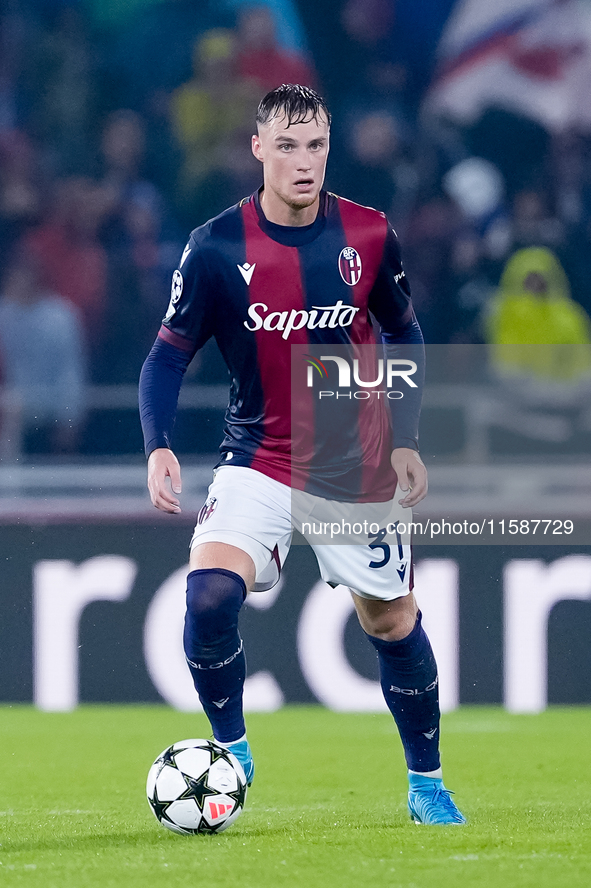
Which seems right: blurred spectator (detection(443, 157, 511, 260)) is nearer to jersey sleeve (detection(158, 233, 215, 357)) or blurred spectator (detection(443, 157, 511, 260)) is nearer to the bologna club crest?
the bologna club crest

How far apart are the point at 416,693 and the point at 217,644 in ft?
1.88

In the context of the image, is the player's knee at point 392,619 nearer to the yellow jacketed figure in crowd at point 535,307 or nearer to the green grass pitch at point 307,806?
the green grass pitch at point 307,806

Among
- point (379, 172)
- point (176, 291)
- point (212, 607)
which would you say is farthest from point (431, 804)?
point (379, 172)

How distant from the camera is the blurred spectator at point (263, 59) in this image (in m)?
8.16

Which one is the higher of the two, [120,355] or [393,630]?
[120,355]

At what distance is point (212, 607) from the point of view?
312 cm

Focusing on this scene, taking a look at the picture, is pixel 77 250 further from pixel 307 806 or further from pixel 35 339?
pixel 307 806

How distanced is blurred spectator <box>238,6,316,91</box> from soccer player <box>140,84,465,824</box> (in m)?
4.90

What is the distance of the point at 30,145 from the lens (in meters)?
8.01

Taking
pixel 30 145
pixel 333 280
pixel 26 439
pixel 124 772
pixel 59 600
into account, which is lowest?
pixel 124 772

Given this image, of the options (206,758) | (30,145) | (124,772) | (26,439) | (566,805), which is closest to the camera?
(206,758)

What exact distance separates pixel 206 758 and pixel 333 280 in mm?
1257

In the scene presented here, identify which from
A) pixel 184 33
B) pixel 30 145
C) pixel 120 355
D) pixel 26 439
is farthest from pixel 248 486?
pixel 184 33

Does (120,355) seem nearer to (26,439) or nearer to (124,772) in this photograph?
(26,439)
